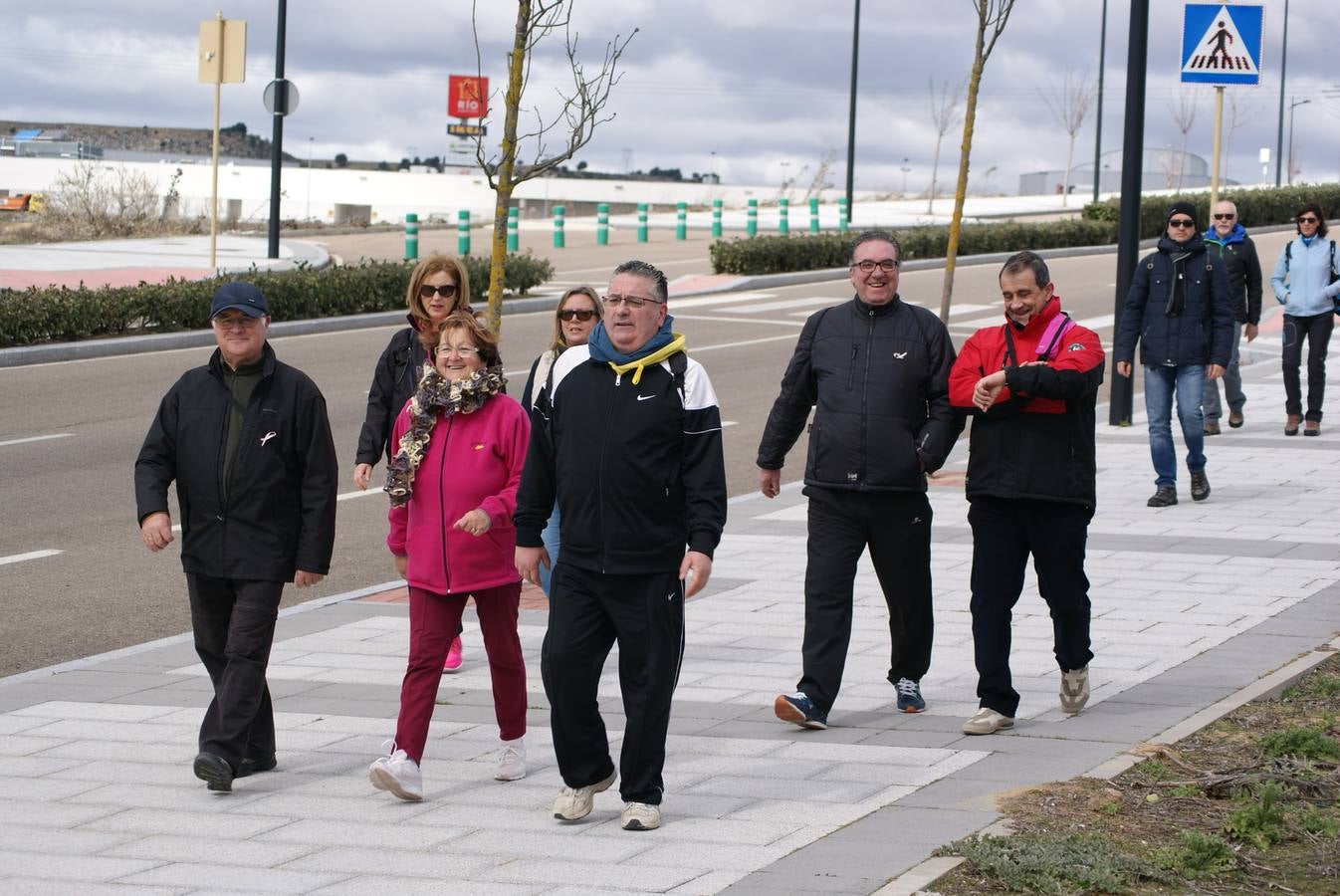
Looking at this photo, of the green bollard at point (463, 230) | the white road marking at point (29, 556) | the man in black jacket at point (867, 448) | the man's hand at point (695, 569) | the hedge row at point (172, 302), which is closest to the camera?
the man's hand at point (695, 569)

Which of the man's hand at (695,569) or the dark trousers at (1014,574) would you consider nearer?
the man's hand at (695,569)

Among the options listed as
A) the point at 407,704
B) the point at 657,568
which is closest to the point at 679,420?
the point at 657,568

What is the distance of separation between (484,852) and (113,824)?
123cm

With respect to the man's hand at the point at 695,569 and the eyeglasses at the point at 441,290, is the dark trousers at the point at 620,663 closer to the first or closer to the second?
the man's hand at the point at 695,569

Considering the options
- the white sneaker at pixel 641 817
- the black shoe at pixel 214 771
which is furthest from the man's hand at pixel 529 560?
the black shoe at pixel 214 771

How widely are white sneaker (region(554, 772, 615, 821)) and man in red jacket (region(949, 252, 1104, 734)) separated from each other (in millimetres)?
1686

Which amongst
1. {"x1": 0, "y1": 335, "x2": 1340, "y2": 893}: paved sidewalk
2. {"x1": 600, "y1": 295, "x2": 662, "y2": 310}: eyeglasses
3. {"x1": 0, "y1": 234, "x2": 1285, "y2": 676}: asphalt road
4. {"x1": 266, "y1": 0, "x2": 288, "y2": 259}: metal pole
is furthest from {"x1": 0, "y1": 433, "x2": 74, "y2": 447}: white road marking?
{"x1": 266, "y1": 0, "x2": 288, "y2": 259}: metal pole

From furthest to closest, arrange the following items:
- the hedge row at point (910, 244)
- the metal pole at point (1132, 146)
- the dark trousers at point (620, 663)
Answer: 1. the hedge row at point (910, 244)
2. the metal pole at point (1132, 146)
3. the dark trousers at point (620, 663)

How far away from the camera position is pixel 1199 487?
41.2ft

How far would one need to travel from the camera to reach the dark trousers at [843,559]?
23.1 feet

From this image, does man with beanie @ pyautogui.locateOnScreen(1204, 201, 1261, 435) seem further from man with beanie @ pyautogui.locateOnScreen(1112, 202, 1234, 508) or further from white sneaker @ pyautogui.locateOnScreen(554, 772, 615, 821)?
white sneaker @ pyautogui.locateOnScreen(554, 772, 615, 821)

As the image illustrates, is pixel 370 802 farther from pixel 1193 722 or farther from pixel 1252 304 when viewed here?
pixel 1252 304

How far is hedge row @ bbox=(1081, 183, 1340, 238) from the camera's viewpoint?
1649 inches

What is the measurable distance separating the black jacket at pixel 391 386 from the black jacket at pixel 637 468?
7.09ft
